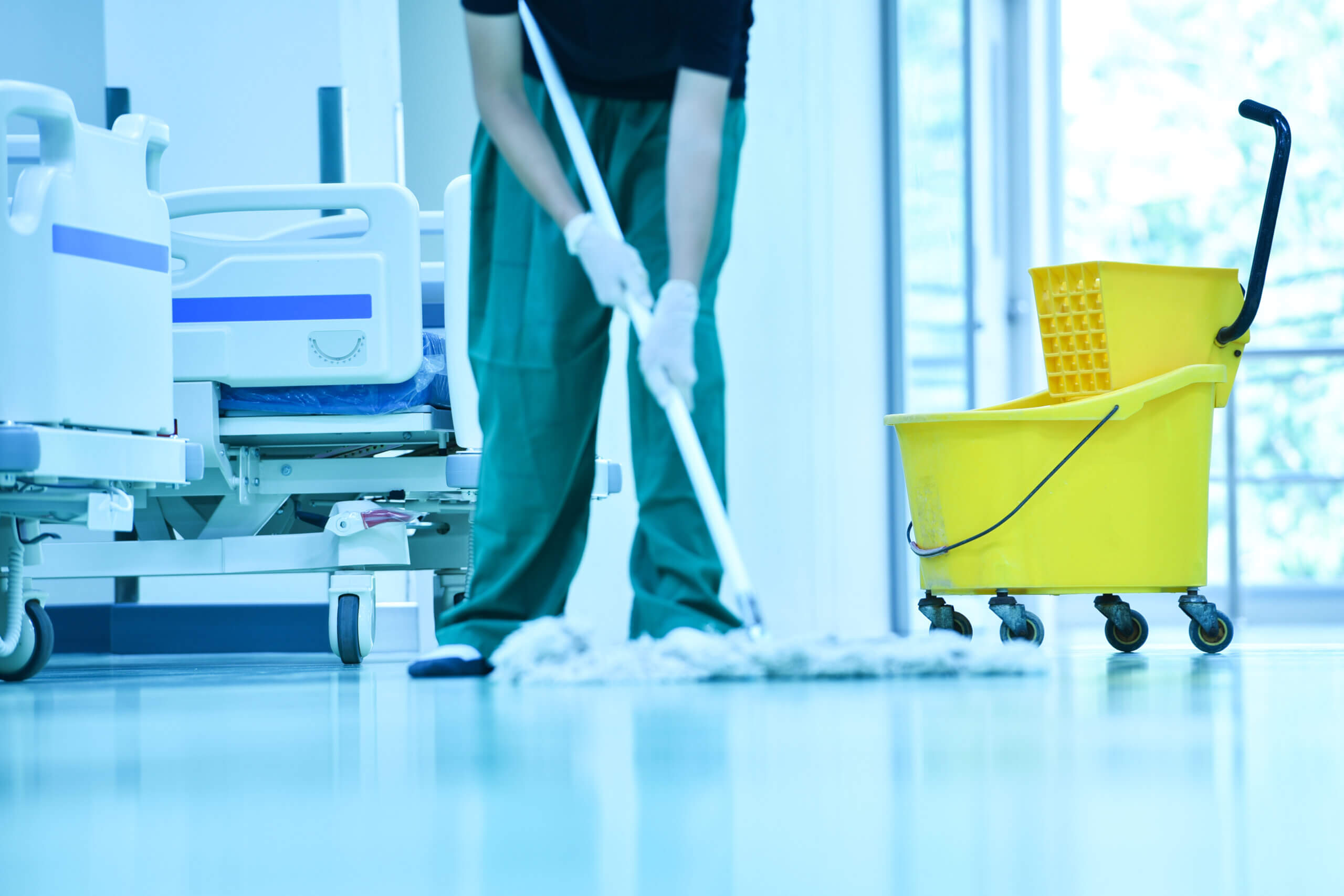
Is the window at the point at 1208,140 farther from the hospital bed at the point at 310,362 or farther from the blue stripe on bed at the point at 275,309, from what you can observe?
the blue stripe on bed at the point at 275,309

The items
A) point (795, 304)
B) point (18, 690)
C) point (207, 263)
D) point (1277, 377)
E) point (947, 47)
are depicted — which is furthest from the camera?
point (1277, 377)

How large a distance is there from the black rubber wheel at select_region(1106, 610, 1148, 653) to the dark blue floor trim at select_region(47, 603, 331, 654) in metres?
2.12

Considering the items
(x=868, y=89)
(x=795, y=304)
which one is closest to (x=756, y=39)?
(x=868, y=89)

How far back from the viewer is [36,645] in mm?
2488

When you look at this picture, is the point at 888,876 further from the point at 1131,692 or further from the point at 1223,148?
the point at 1223,148

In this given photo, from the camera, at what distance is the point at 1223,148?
19.9 ft

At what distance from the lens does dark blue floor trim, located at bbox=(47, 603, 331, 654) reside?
388cm

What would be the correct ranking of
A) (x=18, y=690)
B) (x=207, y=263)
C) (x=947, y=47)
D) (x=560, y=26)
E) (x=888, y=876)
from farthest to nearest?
(x=947, y=47) < (x=207, y=263) < (x=18, y=690) < (x=560, y=26) < (x=888, y=876)

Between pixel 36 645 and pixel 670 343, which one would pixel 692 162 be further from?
pixel 36 645

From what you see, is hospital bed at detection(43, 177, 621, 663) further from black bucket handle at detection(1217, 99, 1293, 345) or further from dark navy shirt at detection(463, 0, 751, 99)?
black bucket handle at detection(1217, 99, 1293, 345)

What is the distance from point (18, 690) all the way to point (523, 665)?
0.88 meters

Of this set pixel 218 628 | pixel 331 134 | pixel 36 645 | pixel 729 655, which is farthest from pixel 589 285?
pixel 331 134

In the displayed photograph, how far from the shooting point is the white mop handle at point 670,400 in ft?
5.56

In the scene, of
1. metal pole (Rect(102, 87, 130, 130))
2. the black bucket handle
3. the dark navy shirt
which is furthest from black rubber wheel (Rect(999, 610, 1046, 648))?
metal pole (Rect(102, 87, 130, 130))
